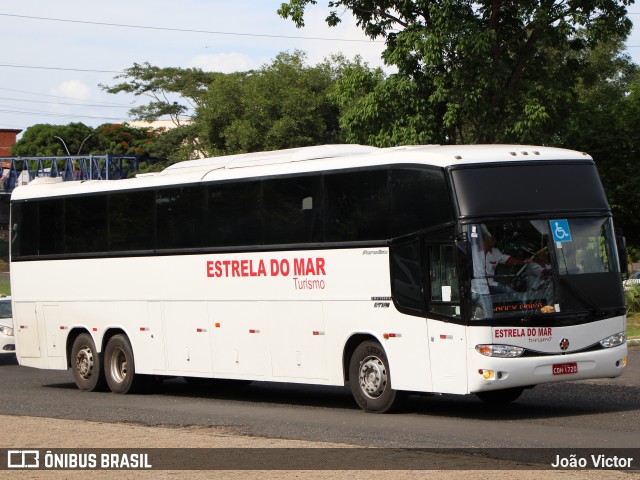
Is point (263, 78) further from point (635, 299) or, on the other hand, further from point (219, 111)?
point (635, 299)

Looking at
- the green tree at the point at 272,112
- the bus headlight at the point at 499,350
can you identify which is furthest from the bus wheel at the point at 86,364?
the green tree at the point at 272,112

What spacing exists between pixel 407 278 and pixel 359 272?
38.3 inches

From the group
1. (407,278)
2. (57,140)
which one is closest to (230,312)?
(407,278)

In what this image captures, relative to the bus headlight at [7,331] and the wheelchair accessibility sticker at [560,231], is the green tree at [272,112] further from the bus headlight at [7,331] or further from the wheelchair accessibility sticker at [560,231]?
the wheelchair accessibility sticker at [560,231]

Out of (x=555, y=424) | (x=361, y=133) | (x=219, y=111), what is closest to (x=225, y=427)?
(x=555, y=424)

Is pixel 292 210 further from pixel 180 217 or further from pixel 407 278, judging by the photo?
Answer: pixel 180 217

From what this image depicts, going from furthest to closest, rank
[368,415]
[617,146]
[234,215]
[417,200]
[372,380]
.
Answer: [617,146] → [234,215] → [372,380] → [368,415] → [417,200]

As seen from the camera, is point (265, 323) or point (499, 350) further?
point (265, 323)

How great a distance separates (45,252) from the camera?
22.3 meters

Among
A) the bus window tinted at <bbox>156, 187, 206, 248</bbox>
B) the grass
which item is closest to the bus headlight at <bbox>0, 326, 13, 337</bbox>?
the bus window tinted at <bbox>156, 187, 206, 248</bbox>

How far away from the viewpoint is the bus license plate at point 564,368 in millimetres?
14500

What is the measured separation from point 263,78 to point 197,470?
179 feet

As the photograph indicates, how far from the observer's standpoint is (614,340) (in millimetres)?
15109

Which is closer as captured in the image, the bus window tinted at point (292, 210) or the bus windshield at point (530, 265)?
the bus windshield at point (530, 265)
